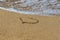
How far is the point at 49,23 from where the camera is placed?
2.16 ft

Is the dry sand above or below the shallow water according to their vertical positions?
below

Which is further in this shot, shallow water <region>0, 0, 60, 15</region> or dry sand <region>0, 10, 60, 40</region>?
shallow water <region>0, 0, 60, 15</region>

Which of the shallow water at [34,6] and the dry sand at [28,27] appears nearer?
the dry sand at [28,27]

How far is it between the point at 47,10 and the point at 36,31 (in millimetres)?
186

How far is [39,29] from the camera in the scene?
61 cm

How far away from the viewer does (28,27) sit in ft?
2.05

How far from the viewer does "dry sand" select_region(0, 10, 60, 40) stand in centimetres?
56

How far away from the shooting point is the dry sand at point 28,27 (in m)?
0.56

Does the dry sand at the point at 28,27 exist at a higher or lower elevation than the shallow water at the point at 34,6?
lower

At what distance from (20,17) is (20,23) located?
69 mm

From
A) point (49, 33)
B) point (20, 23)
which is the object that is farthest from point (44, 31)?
point (20, 23)

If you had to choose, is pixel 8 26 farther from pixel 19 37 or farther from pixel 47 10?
pixel 47 10

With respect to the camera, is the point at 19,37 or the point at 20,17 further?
the point at 20,17

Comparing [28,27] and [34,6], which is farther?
[34,6]
